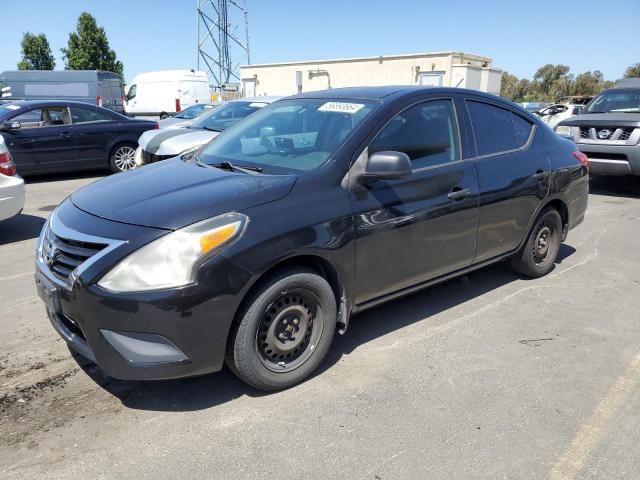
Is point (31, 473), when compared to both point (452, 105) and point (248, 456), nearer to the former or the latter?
point (248, 456)

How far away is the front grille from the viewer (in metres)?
2.67

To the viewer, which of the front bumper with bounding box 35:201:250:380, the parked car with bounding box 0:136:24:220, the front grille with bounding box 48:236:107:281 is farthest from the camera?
the parked car with bounding box 0:136:24:220

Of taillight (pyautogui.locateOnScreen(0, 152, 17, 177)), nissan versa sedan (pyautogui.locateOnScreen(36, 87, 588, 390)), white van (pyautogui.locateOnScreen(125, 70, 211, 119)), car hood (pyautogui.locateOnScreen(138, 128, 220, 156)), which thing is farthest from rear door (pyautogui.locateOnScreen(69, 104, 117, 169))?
white van (pyautogui.locateOnScreen(125, 70, 211, 119))

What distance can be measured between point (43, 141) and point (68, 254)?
823 cm

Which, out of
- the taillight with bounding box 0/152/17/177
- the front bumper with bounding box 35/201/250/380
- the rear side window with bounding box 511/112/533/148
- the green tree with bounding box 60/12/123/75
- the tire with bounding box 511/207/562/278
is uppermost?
the green tree with bounding box 60/12/123/75

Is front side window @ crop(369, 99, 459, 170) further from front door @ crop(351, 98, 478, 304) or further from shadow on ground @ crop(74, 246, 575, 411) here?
shadow on ground @ crop(74, 246, 575, 411)

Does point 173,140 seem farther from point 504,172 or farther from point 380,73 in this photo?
point 380,73

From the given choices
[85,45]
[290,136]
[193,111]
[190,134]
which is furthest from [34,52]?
[290,136]

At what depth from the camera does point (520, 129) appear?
454cm

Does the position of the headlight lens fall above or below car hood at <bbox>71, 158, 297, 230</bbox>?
below

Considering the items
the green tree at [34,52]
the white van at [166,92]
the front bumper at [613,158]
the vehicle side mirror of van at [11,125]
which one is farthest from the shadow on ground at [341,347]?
the green tree at [34,52]

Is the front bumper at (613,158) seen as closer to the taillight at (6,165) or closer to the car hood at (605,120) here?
the car hood at (605,120)

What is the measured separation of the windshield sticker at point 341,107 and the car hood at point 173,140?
4342 mm

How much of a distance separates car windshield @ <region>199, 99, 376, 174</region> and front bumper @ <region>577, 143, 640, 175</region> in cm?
709
